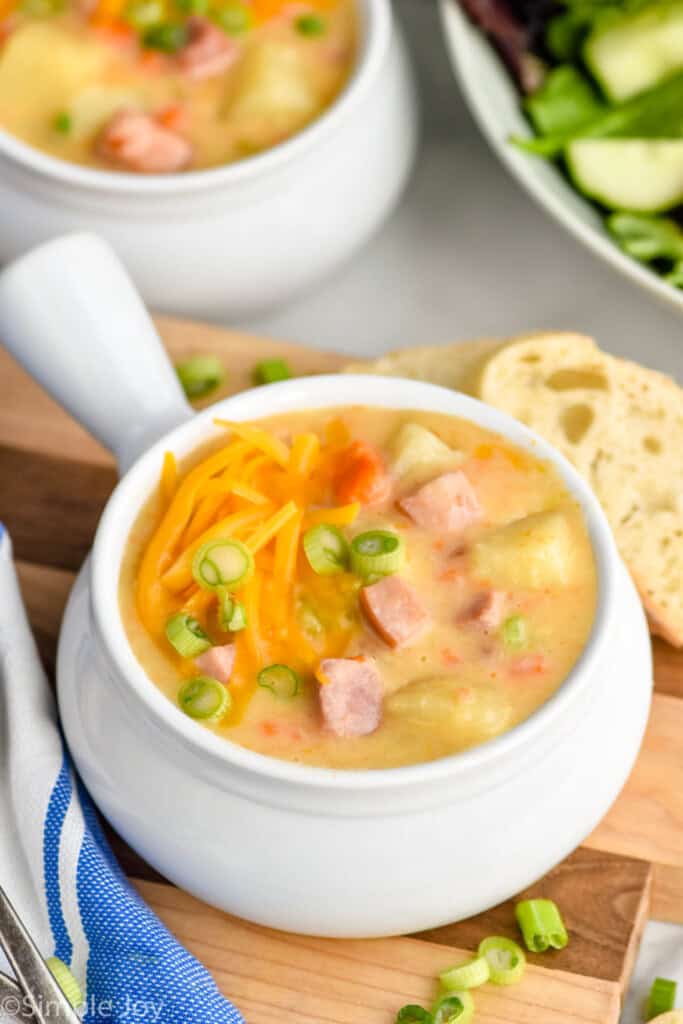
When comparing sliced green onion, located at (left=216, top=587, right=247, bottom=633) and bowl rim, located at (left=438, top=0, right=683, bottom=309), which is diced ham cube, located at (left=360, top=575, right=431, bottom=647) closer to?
sliced green onion, located at (left=216, top=587, right=247, bottom=633)

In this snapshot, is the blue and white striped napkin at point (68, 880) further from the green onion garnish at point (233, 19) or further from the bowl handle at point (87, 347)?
the green onion garnish at point (233, 19)

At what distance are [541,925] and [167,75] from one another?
2066 mm

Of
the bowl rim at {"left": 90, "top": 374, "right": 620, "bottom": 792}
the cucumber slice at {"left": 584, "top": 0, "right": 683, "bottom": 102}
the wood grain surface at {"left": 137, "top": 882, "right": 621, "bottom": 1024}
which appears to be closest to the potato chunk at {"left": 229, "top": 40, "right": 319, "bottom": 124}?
the cucumber slice at {"left": 584, "top": 0, "right": 683, "bottom": 102}

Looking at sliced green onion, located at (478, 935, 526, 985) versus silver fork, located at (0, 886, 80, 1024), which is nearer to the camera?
silver fork, located at (0, 886, 80, 1024)

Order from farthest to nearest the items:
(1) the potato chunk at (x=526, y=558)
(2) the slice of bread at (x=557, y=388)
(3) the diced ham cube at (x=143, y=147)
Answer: (3) the diced ham cube at (x=143, y=147), (2) the slice of bread at (x=557, y=388), (1) the potato chunk at (x=526, y=558)

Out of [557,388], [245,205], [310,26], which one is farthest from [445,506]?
[310,26]

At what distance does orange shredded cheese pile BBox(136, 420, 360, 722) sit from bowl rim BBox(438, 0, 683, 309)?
1116mm

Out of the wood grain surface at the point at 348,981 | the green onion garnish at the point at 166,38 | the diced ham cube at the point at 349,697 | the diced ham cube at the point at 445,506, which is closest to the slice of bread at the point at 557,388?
the diced ham cube at the point at 445,506

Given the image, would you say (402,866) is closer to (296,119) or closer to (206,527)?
(206,527)

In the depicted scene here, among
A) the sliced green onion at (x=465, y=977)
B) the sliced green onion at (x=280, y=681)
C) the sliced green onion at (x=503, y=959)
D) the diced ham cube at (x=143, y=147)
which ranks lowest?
the sliced green onion at (x=503, y=959)

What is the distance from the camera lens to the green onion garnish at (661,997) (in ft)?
7.75

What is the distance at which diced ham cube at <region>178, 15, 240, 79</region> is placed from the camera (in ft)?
10.9

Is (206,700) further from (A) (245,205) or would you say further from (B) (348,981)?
(A) (245,205)

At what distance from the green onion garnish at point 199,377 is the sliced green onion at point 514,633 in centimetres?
109
